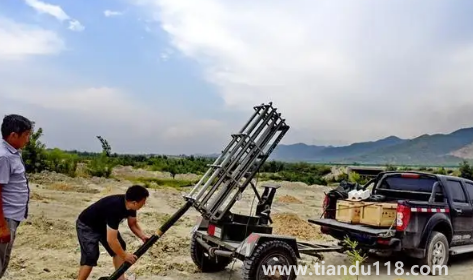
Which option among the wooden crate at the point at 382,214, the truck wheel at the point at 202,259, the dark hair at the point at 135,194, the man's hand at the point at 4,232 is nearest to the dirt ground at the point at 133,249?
the truck wheel at the point at 202,259

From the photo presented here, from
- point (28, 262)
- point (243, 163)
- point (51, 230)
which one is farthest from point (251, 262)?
point (51, 230)

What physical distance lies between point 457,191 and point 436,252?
1642 millimetres

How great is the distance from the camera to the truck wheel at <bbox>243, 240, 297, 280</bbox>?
596cm

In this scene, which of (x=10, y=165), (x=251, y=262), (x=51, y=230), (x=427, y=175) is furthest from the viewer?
(x=51, y=230)

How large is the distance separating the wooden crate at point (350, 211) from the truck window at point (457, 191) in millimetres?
1982

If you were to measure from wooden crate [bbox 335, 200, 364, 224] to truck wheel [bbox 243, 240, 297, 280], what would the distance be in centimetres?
220

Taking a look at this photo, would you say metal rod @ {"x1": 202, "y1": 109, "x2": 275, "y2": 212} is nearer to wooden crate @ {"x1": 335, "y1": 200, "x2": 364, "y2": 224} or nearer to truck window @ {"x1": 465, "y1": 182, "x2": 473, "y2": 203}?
wooden crate @ {"x1": 335, "y1": 200, "x2": 364, "y2": 224}

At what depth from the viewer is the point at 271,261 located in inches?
243

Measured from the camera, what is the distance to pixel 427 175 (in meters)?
8.52

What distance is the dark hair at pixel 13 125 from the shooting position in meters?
4.49

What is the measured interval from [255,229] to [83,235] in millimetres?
2658

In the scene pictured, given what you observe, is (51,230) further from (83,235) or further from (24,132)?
(24,132)

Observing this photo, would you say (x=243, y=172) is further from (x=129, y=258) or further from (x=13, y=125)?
(x=13, y=125)

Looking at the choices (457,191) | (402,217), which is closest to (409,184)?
(457,191)
